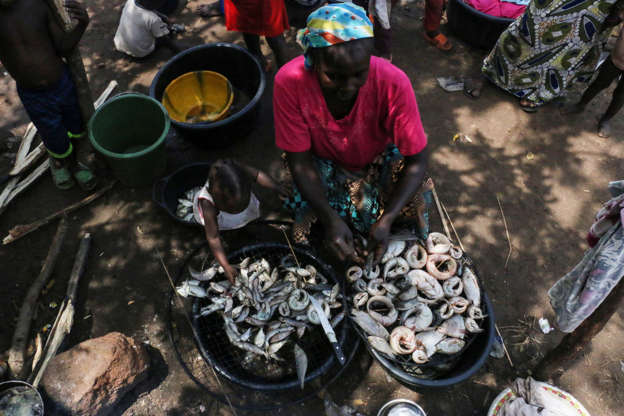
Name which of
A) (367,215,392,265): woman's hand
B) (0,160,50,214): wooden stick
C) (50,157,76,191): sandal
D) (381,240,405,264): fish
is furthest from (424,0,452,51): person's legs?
(0,160,50,214): wooden stick

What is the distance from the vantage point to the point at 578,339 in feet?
8.88

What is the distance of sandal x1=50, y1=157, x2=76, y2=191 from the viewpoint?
4129mm

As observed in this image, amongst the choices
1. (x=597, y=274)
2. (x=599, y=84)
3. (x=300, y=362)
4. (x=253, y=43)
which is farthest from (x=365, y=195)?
(x=599, y=84)

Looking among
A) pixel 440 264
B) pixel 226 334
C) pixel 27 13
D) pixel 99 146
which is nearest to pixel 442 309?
pixel 440 264

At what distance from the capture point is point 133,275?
149 inches

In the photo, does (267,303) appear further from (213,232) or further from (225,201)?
(225,201)

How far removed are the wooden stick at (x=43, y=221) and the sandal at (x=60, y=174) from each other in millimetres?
255

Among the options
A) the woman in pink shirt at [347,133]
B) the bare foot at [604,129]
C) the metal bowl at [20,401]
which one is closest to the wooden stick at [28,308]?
the metal bowl at [20,401]

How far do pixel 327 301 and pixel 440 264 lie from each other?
926mm

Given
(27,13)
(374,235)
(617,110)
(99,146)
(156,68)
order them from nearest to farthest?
(374,235) → (27,13) → (99,146) → (617,110) → (156,68)

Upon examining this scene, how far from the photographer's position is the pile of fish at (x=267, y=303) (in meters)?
3.07

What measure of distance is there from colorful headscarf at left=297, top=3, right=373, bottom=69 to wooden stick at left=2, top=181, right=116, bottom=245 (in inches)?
113

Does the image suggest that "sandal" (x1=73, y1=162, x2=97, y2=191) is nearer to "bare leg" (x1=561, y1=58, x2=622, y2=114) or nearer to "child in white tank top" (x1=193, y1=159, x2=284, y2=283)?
"child in white tank top" (x1=193, y1=159, x2=284, y2=283)

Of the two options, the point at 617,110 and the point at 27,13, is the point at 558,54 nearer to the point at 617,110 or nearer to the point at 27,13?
the point at 617,110
